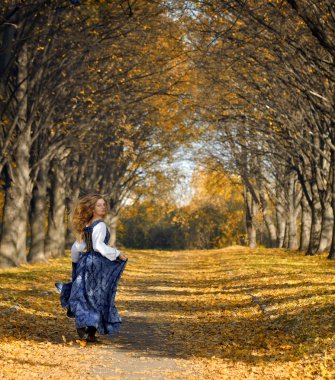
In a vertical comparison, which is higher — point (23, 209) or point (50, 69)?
point (50, 69)

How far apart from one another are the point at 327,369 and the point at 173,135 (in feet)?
110

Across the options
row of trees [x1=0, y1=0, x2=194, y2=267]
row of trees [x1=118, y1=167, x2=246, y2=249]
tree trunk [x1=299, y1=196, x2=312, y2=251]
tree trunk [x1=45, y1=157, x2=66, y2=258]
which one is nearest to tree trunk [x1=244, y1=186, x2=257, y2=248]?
row of trees [x1=118, y1=167, x2=246, y2=249]

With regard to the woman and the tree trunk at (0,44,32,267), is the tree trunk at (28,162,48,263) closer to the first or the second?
the tree trunk at (0,44,32,267)

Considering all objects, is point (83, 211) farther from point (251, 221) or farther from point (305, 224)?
point (251, 221)

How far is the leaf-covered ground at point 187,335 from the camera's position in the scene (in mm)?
7965

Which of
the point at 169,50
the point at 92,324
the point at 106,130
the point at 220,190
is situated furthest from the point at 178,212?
the point at 92,324

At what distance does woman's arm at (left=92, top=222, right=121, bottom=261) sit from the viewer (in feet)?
32.2

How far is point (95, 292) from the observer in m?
9.90

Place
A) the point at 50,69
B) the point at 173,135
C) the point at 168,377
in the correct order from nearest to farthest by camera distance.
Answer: the point at 168,377
the point at 50,69
the point at 173,135

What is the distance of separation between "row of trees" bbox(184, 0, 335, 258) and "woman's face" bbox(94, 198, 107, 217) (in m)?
6.44

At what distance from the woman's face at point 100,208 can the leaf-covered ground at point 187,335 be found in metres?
1.67

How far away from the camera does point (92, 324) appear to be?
966 centimetres

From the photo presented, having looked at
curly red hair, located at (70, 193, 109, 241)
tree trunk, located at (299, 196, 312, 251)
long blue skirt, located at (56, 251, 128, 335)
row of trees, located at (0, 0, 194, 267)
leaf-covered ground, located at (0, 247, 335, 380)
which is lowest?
leaf-covered ground, located at (0, 247, 335, 380)

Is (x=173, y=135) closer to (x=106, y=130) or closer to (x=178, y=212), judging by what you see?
(x=106, y=130)
